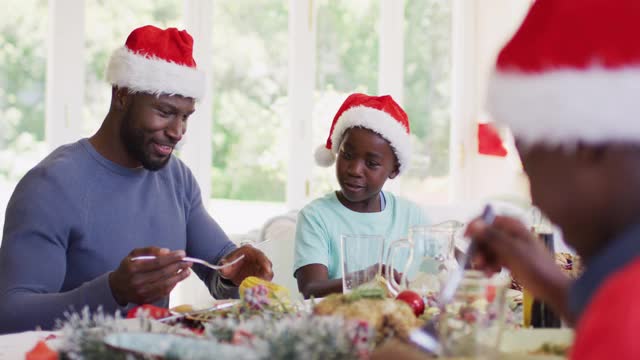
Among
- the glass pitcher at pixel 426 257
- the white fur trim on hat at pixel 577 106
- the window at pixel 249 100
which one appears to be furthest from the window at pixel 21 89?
the white fur trim on hat at pixel 577 106

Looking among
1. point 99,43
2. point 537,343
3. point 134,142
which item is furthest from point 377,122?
point 99,43

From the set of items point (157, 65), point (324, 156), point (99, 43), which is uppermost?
point (99, 43)

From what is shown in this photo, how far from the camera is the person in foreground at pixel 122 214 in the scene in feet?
5.04

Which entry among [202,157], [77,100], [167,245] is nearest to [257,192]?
[202,157]

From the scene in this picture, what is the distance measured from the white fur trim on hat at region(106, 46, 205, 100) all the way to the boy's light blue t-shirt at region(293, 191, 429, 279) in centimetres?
53

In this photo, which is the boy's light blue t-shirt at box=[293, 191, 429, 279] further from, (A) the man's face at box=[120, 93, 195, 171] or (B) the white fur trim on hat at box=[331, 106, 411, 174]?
(A) the man's face at box=[120, 93, 195, 171]

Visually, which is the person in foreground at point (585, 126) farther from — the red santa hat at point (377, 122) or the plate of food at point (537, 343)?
the red santa hat at point (377, 122)

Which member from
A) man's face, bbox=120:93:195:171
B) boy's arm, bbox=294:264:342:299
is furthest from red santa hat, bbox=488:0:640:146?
man's face, bbox=120:93:195:171

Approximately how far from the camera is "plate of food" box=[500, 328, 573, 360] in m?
1.00

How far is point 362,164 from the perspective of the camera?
233 centimetres

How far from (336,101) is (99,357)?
12.4ft

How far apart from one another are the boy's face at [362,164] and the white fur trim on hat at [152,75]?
536 millimetres

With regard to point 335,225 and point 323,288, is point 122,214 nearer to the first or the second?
point 323,288

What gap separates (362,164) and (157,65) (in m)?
0.71
